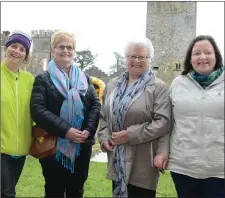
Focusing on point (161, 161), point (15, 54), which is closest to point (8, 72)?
point (15, 54)

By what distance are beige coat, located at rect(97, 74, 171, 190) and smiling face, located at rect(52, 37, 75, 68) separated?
0.60 meters

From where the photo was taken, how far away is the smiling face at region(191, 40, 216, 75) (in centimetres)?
252

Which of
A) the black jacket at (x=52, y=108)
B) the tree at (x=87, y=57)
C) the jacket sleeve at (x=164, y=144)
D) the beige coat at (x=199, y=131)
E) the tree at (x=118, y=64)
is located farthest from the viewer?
the tree at (x=87, y=57)

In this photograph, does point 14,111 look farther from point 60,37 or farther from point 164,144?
point 164,144

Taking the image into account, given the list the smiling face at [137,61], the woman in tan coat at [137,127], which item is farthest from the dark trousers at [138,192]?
the smiling face at [137,61]

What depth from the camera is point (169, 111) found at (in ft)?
8.81

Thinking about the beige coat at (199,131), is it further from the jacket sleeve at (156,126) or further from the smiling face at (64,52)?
the smiling face at (64,52)

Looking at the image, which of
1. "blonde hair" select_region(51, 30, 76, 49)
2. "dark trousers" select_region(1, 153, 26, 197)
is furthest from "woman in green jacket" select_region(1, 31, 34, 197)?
"blonde hair" select_region(51, 30, 76, 49)

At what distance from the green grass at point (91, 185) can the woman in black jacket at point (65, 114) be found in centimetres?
175

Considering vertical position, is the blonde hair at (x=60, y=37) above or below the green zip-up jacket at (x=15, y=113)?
above

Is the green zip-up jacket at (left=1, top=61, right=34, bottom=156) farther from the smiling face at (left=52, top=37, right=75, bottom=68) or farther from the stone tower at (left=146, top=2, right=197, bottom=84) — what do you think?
the stone tower at (left=146, top=2, right=197, bottom=84)

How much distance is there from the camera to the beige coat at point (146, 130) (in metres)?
2.66

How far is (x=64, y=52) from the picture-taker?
3.00 metres

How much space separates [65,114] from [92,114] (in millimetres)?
240
